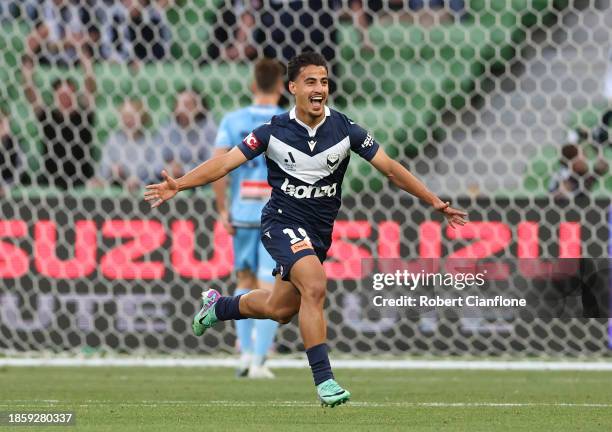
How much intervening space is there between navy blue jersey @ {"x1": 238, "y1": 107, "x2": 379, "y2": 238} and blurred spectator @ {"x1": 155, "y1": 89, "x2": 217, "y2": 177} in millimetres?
4942

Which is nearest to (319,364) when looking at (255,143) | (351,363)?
(255,143)

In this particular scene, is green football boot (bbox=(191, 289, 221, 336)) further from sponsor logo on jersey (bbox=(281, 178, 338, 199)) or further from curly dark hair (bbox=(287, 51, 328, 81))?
curly dark hair (bbox=(287, 51, 328, 81))

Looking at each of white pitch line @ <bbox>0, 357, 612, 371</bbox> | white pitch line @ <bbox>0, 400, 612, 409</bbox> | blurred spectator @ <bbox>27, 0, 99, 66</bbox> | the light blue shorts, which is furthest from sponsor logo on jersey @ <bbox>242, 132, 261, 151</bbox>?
blurred spectator @ <bbox>27, 0, 99, 66</bbox>

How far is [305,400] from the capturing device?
6586 mm

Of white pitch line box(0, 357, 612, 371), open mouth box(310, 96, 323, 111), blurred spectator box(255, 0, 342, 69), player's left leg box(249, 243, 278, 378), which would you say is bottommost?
white pitch line box(0, 357, 612, 371)

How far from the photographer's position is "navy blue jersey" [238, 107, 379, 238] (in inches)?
232

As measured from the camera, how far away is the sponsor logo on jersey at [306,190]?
592 cm

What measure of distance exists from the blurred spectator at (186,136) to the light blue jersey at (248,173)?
2.59m

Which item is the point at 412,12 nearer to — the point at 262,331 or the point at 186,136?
the point at 186,136

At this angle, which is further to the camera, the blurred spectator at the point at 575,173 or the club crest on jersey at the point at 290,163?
the blurred spectator at the point at 575,173

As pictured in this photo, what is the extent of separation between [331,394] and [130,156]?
19.2 feet

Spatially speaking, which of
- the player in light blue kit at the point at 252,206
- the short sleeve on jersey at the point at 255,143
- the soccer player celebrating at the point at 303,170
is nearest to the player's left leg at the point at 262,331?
the player in light blue kit at the point at 252,206

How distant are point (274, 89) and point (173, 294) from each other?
6.66 ft

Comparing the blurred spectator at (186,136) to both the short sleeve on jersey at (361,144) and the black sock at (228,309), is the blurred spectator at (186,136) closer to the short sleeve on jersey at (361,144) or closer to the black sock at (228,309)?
the black sock at (228,309)
